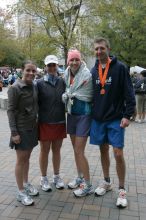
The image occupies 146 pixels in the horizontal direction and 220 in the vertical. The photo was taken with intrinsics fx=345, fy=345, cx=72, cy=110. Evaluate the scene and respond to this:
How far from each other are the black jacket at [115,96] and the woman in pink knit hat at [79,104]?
148mm

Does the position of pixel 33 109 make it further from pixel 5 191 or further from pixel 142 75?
pixel 142 75

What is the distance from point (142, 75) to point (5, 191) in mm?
8462

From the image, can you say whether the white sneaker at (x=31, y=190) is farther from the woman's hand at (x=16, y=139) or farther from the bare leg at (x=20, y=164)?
the woman's hand at (x=16, y=139)

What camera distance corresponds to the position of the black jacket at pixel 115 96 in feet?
14.3

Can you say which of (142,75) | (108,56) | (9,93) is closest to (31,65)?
(9,93)

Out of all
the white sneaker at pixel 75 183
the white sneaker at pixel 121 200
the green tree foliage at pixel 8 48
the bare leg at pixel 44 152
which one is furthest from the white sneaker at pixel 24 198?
the green tree foliage at pixel 8 48

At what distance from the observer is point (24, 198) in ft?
14.8

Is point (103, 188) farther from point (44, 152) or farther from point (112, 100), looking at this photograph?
point (112, 100)

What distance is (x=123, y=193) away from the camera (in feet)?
14.9

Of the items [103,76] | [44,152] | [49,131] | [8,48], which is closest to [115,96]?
[103,76]

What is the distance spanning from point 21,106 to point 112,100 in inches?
45.9

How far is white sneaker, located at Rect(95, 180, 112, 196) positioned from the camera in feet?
15.7

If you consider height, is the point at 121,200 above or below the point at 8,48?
below

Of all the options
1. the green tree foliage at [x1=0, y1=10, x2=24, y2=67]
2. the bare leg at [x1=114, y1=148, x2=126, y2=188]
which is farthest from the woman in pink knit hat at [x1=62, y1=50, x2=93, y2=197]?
the green tree foliage at [x1=0, y1=10, x2=24, y2=67]
